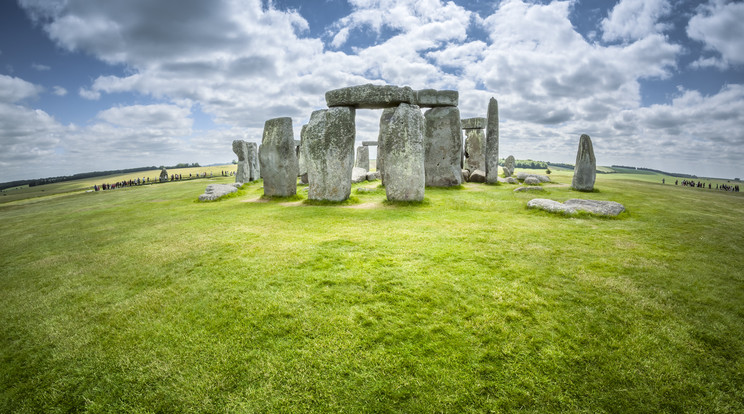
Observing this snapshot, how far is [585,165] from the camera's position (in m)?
13.0

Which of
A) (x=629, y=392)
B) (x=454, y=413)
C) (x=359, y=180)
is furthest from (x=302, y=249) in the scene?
(x=359, y=180)

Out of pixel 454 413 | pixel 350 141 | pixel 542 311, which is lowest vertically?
pixel 454 413

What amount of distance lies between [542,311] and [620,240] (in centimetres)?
378

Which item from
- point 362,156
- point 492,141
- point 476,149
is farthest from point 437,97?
point 362,156

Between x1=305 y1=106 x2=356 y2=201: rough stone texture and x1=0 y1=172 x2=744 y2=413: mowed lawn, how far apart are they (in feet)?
14.3

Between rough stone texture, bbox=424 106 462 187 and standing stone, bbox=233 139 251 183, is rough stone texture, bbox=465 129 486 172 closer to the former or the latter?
rough stone texture, bbox=424 106 462 187

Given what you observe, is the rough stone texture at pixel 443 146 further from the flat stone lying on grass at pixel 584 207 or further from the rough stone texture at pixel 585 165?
the flat stone lying on grass at pixel 584 207

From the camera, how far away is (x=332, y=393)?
219 cm

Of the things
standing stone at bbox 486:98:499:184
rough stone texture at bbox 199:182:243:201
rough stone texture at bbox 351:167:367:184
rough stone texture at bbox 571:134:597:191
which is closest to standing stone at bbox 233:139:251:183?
rough stone texture at bbox 199:182:243:201

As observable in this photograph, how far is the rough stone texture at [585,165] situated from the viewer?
12898 millimetres

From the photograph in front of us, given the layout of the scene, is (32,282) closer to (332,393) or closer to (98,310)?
(98,310)

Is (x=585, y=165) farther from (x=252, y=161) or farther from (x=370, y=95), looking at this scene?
(x=252, y=161)

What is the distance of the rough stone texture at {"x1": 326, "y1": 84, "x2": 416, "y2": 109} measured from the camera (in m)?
9.62

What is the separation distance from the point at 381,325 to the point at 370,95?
8.30 meters
